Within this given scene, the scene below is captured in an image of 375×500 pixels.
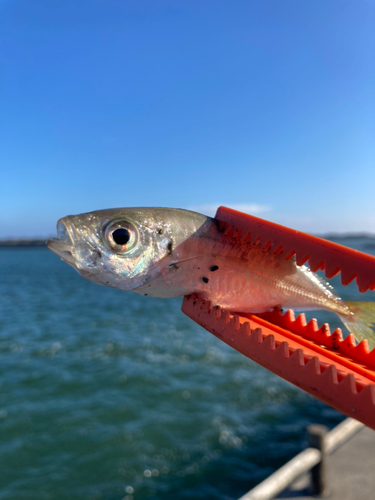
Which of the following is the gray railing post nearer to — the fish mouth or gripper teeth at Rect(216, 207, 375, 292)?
gripper teeth at Rect(216, 207, 375, 292)

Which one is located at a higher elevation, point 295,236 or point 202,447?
point 295,236

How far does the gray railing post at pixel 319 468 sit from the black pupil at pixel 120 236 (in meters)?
6.10

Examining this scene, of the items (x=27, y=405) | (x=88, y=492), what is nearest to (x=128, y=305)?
(x=27, y=405)

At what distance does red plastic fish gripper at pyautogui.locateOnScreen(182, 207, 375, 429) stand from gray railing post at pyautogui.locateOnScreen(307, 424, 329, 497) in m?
5.22

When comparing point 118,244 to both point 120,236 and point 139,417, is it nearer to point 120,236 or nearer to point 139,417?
point 120,236

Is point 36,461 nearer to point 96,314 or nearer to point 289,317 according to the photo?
point 289,317

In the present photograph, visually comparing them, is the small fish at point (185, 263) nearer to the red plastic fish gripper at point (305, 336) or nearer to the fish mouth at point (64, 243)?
the fish mouth at point (64, 243)

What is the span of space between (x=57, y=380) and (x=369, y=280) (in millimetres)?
14493

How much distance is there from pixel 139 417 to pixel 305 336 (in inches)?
417

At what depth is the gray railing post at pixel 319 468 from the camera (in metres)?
5.98

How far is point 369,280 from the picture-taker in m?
1.56

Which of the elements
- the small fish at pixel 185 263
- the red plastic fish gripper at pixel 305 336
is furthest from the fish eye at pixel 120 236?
the red plastic fish gripper at pixel 305 336

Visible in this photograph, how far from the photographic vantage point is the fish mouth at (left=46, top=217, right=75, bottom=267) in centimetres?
181

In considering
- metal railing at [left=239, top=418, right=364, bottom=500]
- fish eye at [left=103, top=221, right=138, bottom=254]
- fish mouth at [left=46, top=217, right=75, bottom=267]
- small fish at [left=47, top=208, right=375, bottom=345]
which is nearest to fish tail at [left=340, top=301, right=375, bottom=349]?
small fish at [left=47, top=208, right=375, bottom=345]
